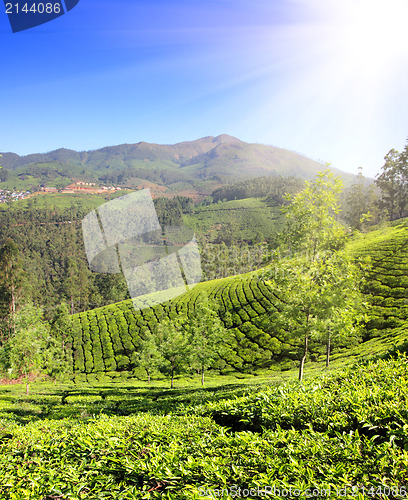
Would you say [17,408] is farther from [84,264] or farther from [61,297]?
[84,264]

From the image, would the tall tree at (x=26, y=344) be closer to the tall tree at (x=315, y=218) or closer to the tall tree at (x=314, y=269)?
the tall tree at (x=314, y=269)

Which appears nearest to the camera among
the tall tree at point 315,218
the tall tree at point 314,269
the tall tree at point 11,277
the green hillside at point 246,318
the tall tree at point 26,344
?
the tall tree at point 314,269

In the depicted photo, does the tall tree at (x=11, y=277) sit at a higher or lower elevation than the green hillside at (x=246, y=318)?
higher

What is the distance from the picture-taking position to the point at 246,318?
3781 centimetres

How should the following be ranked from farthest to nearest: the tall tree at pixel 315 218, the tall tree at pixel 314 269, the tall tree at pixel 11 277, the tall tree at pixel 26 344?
1. the tall tree at pixel 11 277
2. the tall tree at pixel 26 344
3. the tall tree at pixel 315 218
4. the tall tree at pixel 314 269

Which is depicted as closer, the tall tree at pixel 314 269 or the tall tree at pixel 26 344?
the tall tree at pixel 314 269

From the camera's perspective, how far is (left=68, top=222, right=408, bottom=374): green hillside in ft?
83.2

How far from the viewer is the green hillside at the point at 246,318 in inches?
998

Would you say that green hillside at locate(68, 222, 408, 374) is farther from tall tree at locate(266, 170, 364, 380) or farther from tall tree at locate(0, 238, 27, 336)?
tall tree at locate(0, 238, 27, 336)

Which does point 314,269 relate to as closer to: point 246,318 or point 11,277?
point 246,318

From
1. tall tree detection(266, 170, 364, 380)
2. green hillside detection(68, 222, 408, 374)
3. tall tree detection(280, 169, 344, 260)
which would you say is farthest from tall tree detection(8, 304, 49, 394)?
tall tree detection(280, 169, 344, 260)

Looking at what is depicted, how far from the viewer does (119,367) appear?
4009 centimetres

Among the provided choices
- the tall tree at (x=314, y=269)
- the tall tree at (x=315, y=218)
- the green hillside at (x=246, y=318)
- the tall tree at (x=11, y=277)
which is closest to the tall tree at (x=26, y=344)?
the green hillside at (x=246, y=318)

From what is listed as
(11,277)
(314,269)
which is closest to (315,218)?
(314,269)
